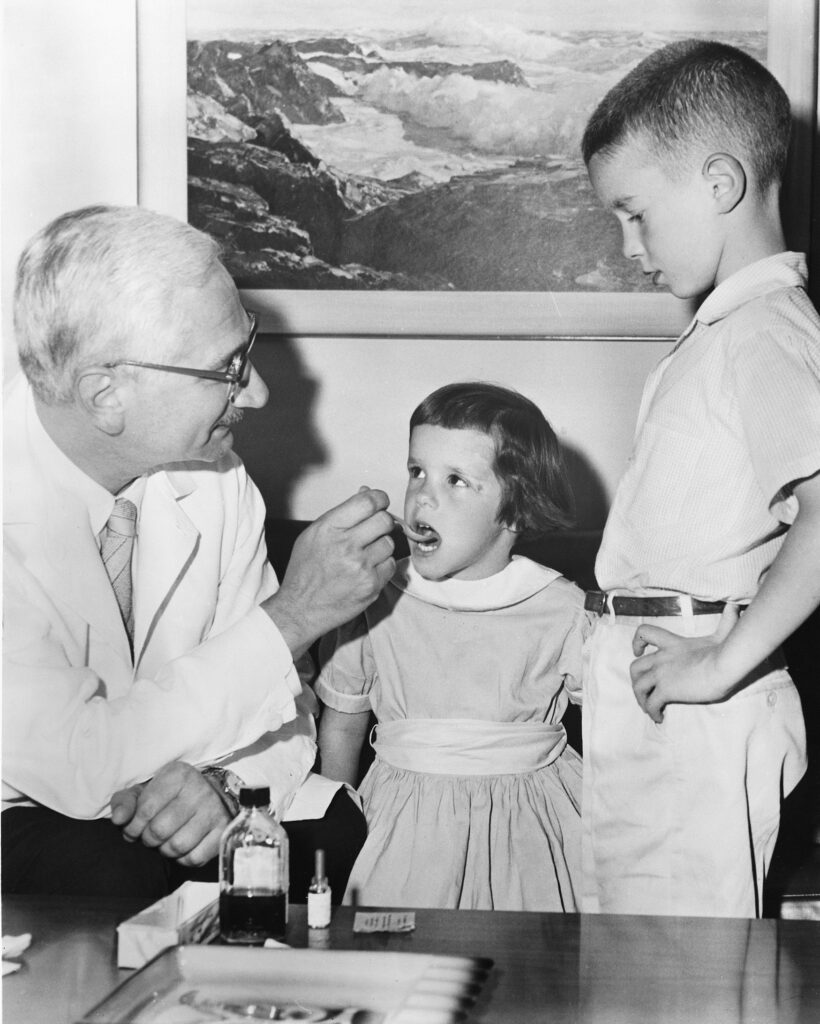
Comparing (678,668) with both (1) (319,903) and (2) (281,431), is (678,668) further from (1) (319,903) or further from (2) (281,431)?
(2) (281,431)

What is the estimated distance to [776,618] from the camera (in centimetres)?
109

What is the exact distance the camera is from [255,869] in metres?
0.94

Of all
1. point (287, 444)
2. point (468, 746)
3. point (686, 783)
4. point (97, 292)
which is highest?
point (97, 292)

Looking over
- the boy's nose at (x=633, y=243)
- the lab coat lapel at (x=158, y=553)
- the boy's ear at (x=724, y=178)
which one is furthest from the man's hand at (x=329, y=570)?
the boy's ear at (x=724, y=178)

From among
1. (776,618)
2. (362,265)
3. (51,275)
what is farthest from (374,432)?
(776,618)

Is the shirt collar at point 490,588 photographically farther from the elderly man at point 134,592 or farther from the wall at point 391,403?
the wall at point 391,403

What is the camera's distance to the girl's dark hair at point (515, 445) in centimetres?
158

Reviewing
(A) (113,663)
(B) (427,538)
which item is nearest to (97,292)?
(A) (113,663)

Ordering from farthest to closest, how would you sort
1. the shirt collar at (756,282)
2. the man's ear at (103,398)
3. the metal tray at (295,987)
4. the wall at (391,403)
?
the wall at (391,403) → the man's ear at (103,398) → the shirt collar at (756,282) → the metal tray at (295,987)

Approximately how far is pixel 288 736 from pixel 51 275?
2.08 feet

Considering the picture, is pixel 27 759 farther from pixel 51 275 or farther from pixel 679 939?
pixel 679 939

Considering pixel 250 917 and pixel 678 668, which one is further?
pixel 678 668

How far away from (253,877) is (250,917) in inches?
1.2

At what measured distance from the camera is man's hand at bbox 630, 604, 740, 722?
1.15 meters
